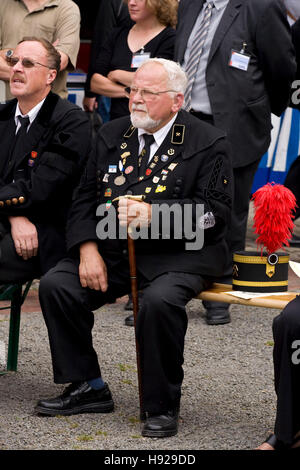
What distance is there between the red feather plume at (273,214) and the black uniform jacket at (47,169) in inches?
43.7

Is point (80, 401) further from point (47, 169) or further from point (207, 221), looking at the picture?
point (47, 169)

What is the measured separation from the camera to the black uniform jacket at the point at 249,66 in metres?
6.14

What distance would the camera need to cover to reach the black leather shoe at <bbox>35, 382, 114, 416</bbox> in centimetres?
491

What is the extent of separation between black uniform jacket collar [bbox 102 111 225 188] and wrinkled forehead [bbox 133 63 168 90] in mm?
207

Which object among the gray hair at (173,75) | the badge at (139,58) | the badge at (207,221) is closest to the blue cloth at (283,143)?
the badge at (139,58)

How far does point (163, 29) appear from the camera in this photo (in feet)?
22.5

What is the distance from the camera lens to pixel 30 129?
17.6ft

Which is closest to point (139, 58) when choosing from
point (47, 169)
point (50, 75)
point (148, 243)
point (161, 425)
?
point (50, 75)

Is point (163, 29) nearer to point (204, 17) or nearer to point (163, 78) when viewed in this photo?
point (204, 17)

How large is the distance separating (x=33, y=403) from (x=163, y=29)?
2863 mm

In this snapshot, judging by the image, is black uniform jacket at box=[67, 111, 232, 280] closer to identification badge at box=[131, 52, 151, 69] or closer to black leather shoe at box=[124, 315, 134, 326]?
black leather shoe at box=[124, 315, 134, 326]

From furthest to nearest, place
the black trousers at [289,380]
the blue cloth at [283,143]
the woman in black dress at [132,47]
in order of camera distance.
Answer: the blue cloth at [283,143] → the woman in black dress at [132,47] → the black trousers at [289,380]

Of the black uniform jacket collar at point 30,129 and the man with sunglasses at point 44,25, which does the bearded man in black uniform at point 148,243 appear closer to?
the black uniform jacket collar at point 30,129

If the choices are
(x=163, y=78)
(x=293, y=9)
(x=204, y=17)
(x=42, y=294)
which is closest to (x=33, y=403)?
(x=42, y=294)
